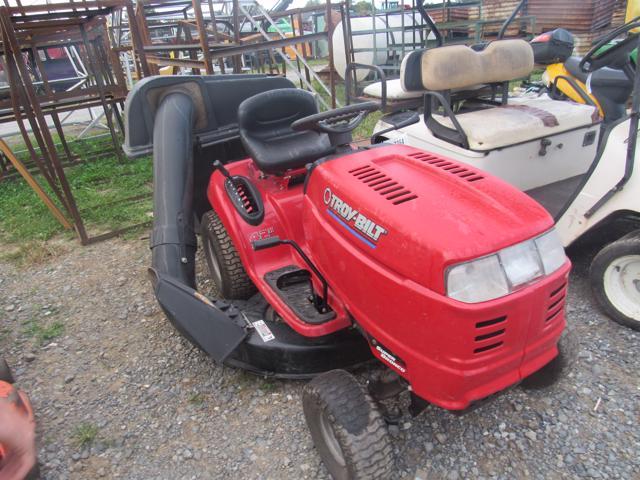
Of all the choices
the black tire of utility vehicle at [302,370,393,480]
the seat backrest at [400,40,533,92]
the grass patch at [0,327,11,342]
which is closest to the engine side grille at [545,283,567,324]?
the black tire of utility vehicle at [302,370,393,480]

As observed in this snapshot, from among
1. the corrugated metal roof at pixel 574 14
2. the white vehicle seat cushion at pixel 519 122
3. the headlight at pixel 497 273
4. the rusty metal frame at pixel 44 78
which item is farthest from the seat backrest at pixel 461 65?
the corrugated metal roof at pixel 574 14

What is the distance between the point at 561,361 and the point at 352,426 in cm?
90

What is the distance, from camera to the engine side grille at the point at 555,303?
1521mm

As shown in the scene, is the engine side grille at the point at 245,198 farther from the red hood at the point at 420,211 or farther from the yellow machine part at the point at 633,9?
the yellow machine part at the point at 633,9

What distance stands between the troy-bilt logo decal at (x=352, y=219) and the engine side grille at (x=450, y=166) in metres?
0.39

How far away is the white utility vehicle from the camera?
2459mm

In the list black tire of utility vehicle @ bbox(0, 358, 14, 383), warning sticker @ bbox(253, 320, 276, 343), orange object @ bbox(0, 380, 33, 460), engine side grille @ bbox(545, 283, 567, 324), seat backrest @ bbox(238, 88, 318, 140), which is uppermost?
seat backrest @ bbox(238, 88, 318, 140)

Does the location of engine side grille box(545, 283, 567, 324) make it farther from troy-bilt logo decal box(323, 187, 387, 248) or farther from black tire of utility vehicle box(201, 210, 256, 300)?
black tire of utility vehicle box(201, 210, 256, 300)

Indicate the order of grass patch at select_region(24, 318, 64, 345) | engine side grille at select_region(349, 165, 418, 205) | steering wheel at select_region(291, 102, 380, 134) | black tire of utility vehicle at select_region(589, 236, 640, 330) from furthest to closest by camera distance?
grass patch at select_region(24, 318, 64, 345), black tire of utility vehicle at select_region(589, 236, 640, 330), steering wheel at select_region(291, 102, 380, 134), engine side grille at select_region(349, 165, 418, 205)

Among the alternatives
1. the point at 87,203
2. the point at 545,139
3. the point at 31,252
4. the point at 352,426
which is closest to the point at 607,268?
the point at 545,139

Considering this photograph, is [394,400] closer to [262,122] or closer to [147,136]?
[262,122]

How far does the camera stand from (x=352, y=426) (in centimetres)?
158

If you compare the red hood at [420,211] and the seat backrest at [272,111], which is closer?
the red hood at [420,211]

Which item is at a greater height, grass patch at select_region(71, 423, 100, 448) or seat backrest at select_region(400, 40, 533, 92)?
seat backrest at select_region(400, 40, 533, 92)
